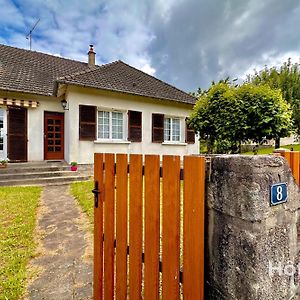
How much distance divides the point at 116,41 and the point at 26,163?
482 inches

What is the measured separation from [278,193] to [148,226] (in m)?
0.99

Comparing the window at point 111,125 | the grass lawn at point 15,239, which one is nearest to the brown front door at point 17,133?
the window at point 111,125

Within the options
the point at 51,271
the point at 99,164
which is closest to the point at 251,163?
the point at 99,164

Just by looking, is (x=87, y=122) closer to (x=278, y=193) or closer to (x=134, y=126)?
(x=134, y=126)

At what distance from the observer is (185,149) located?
14.1 metres

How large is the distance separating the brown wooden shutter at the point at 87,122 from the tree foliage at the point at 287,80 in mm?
17563

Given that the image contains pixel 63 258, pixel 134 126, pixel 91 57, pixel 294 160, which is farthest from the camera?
Result: pixel 91 57

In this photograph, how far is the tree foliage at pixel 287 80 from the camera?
849 inches

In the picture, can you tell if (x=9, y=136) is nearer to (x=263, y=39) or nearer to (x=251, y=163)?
(x=251, y=163)

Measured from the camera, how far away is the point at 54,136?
1167 cm

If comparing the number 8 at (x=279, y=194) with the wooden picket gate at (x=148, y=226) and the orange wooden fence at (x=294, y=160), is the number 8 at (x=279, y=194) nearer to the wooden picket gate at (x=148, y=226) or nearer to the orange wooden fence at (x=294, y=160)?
the wooden picket gate at (x=148, y=226)

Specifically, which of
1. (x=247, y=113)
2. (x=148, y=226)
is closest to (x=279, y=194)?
(x=148, y=226)

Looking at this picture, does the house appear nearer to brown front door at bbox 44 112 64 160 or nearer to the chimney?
brown front door at bbox 44 112 64 160

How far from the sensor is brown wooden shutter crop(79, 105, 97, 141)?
34.9 feet
